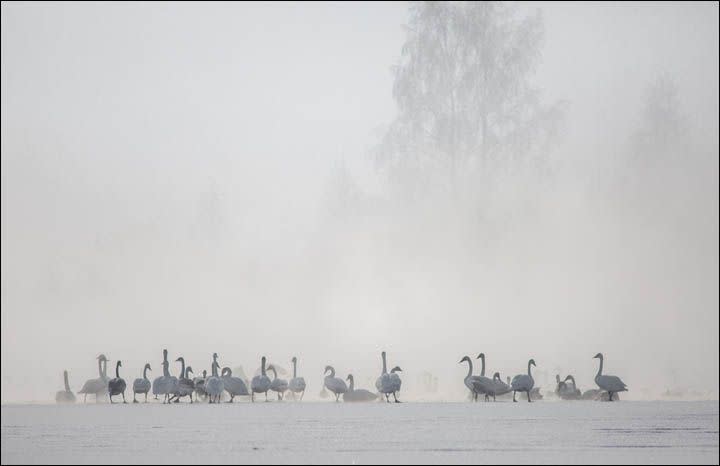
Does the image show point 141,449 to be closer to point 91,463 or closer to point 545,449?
point 91,463

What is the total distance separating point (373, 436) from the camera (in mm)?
31000

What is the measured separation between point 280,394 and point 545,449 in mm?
39402

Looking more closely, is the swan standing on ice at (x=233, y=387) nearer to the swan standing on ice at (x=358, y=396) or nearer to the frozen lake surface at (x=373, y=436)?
the swan standing on ice at (x=358, y=396)

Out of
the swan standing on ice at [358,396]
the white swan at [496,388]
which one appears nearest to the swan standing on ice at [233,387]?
the swan standing on ice at [358,396]

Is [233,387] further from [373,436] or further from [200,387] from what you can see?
[373,436]

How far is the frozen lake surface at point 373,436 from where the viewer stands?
25.1m

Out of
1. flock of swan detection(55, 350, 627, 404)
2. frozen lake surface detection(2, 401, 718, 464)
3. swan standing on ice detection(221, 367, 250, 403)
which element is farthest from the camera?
swan standing on ice detection(221, 367, 250, 403)

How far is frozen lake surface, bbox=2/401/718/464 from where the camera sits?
25.1 metres

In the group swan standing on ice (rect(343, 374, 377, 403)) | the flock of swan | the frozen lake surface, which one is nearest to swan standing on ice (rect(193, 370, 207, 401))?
the flock of swan

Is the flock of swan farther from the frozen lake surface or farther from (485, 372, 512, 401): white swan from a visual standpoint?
the frozen lake surface

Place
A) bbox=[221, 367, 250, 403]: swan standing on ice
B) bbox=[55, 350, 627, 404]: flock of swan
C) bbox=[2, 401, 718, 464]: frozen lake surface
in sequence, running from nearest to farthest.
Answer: bbox=[2, 401, 718, 464]: frozen lake surface < bbox=[55, 350, 627, 404]: flock of swan < bbox=[221, 367, 250, 403]: swan standing on ice

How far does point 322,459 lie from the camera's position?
24.9 metres

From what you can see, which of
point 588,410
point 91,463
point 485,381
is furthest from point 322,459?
point 485,381

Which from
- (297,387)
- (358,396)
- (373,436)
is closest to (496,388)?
(358,396)
